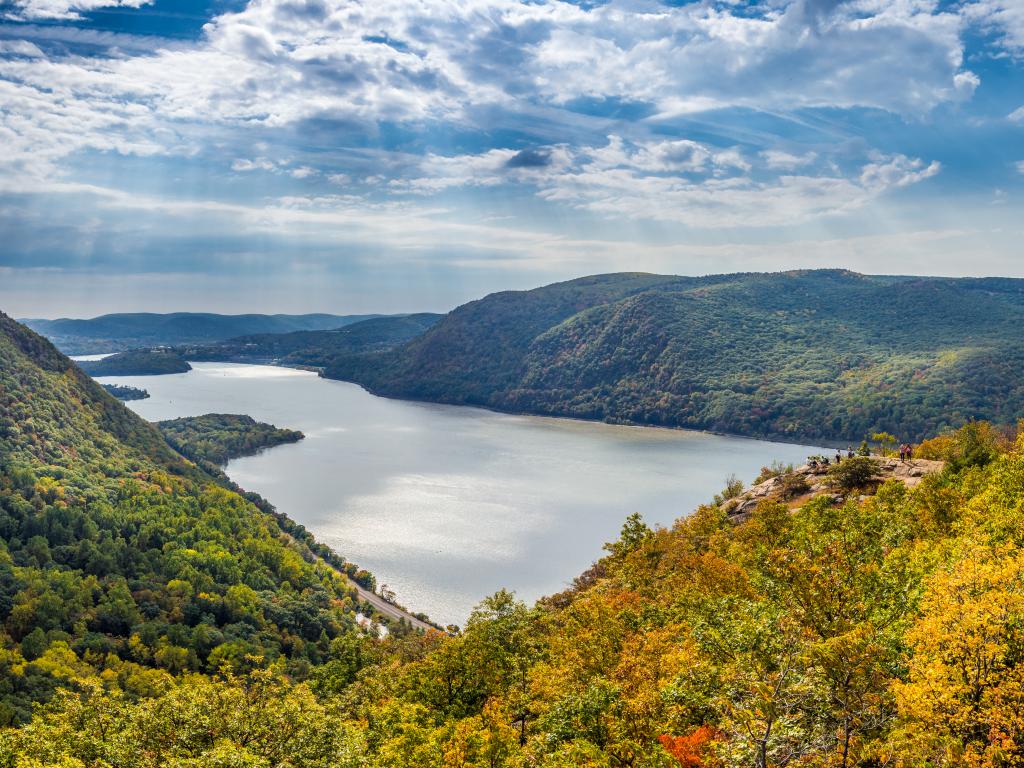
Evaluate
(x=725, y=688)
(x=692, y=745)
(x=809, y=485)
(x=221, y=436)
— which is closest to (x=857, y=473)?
(x=809, y=485)

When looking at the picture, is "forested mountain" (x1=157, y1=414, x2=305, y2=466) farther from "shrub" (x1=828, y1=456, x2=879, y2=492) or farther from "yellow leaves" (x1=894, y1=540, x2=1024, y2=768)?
"yellow leaves" (x1=894, y1=540, x2=1024, y2=768)

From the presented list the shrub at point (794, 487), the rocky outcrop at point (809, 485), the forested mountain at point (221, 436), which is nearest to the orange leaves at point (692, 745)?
the rocky outcrop at point (809, 485)

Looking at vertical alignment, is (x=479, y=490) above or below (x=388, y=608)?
above

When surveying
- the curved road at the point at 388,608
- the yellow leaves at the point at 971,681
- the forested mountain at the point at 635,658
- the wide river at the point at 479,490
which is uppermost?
the yellow leaves at the point at 971,681

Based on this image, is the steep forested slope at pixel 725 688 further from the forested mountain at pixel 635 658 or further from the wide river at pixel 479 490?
the wide river at pixel 479 490

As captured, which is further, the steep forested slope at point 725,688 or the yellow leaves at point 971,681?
the steep forested slope at point 725,688

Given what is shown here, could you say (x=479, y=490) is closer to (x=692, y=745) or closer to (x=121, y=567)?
(x=121, y=567)
